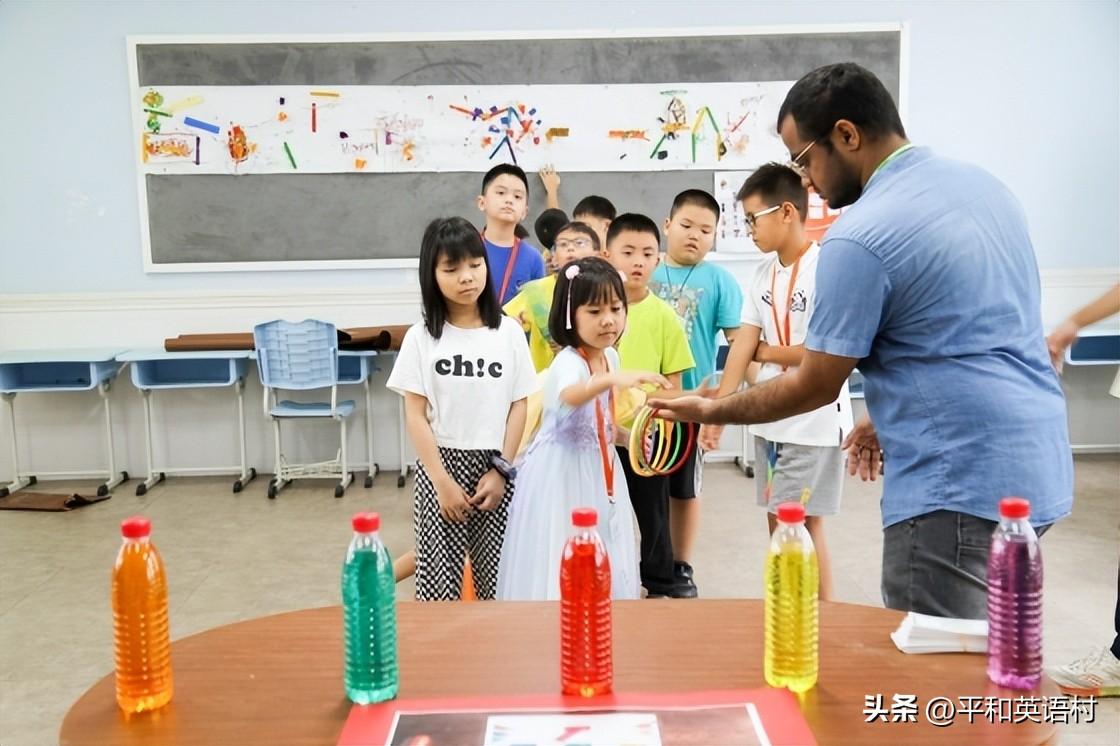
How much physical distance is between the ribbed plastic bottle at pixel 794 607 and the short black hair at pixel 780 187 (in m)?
1.84

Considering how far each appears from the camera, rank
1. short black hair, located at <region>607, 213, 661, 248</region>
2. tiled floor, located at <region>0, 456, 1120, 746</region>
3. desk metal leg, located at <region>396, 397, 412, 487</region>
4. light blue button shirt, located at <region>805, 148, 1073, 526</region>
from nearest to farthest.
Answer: light blue button shirt, located at <region>805, 148, 1073, 526</region>, tiled floor, located at <region>0, 456, 1120, 746</region>, short black hair, located at <region>607, 213, 661, 248</region>, desk metal leg, located at <region>396, 397, 412, 487</region>

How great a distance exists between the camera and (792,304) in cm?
293

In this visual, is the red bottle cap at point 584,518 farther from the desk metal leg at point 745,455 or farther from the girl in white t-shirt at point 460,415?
the desk metal leg at point 745,455

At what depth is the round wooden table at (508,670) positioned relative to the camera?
117cm

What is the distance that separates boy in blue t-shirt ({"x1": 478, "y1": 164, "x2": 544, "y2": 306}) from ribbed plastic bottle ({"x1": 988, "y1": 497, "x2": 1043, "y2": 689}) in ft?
8.96

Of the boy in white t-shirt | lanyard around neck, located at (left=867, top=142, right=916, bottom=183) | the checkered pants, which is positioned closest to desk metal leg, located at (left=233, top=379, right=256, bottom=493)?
the checkered pants

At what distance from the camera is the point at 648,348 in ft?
10.4

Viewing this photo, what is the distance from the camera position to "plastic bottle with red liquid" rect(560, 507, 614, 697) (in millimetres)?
1232

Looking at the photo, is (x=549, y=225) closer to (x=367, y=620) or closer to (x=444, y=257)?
(x=444, y=257)

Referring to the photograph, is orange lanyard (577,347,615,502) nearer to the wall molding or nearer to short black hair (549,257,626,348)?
short black hair (549,257,626,348)

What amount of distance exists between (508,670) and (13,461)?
5.39 m

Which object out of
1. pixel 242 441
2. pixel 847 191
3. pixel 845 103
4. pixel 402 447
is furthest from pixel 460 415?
pixel 242 441

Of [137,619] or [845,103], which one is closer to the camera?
[137,619]

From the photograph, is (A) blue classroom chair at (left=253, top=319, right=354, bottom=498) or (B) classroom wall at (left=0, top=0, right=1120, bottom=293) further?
(B) classroom wall at (left=0, top=0, right=1120, bottom=293)
